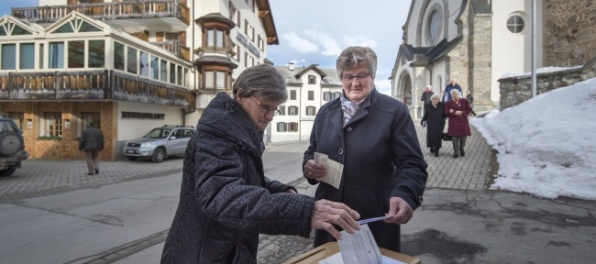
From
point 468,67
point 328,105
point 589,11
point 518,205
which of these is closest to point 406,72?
point 468,67

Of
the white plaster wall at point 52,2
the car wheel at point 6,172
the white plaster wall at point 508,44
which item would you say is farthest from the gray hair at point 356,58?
the white plaster wall at point 52,2

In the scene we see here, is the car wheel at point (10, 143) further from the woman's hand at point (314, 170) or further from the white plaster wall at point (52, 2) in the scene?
the white plaster wall at point (52, 2)

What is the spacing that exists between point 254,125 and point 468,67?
26158 mm

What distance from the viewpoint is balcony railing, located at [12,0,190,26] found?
2109 cm

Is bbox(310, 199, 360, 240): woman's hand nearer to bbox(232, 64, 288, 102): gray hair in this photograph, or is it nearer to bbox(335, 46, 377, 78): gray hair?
bbox(232, 64, 288, 102): gray hair

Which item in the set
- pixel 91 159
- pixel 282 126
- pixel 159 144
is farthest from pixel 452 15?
pixel 282 126

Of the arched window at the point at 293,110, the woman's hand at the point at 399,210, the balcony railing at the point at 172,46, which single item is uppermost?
the balcony railing at the point at 172,46

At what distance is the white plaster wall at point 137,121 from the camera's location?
1716 centimetres

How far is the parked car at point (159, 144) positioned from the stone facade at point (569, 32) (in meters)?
20.1

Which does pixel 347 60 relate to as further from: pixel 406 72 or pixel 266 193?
pixel 406 72

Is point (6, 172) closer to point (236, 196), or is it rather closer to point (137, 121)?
point (137, 121)

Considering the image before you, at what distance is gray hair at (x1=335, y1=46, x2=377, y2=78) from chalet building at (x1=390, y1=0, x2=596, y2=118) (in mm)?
20731

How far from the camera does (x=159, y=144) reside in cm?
1627

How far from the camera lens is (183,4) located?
73.4 ft
